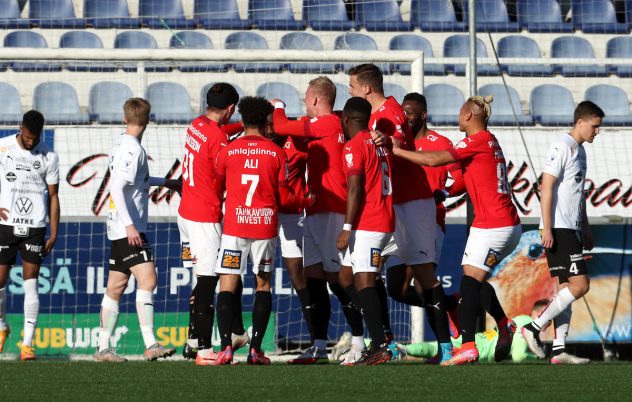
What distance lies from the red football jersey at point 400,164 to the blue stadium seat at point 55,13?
29.5 ft

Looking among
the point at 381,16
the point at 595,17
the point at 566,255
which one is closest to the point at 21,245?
the point at 566,255

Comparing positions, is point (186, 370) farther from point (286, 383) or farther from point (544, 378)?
point (544, 378)

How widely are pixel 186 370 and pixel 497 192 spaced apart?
2.44 m

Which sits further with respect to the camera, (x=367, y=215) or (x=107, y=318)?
(x=107, y=318)

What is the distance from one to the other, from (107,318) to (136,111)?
5.11 ft

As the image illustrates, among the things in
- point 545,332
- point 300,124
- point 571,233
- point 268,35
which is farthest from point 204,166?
A: point 268,35

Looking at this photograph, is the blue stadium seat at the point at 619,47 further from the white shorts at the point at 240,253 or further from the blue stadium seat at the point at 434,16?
the white shorts at the point at 240,253

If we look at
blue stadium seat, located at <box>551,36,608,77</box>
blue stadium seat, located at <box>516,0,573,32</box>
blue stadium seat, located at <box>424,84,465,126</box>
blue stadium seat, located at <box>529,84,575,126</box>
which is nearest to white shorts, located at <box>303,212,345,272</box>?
blue stadium seat, located at <box>424,84,465,126</box>

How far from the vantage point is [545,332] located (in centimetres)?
985

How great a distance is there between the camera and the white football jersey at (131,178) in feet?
25.8

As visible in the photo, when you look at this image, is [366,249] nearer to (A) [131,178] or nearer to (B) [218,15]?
(A) [131,178]

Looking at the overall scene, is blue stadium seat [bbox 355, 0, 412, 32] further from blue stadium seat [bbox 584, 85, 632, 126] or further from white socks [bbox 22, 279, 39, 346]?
white socks [bbox 22, 279, 39, 346]

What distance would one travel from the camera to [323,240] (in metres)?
7.61

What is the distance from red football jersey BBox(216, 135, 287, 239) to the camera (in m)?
7.04
